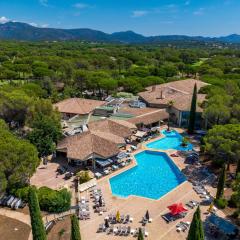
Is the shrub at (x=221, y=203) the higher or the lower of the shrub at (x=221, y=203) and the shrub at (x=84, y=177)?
the higher

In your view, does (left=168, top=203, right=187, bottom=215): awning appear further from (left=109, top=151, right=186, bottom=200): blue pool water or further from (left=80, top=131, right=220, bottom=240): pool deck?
(left=109, top=151, right=186, bottom=200): blue pool water

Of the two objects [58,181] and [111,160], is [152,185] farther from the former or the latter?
[58,181]

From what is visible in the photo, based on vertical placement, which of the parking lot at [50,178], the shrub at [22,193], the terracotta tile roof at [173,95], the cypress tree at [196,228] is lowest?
the parking lot at [50,178]

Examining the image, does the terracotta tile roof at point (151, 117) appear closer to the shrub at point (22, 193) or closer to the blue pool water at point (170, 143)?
the blue pool water at point (170, 143)

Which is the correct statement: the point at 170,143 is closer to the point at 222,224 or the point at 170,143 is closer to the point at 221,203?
the point at 221,203

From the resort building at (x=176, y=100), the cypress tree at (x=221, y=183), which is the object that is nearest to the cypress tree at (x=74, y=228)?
the cypress tree at (x=221, y=183)

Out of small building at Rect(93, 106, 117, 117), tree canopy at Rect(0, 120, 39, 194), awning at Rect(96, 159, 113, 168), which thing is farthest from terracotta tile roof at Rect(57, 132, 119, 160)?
small building at Rect(93, 106, 117, 117)

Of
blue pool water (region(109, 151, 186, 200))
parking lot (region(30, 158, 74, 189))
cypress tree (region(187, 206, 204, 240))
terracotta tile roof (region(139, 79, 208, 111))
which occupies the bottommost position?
blue pool water (region(109, 151, 186, 200))

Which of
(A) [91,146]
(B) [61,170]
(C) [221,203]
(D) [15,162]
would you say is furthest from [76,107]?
(C) [221,203]
